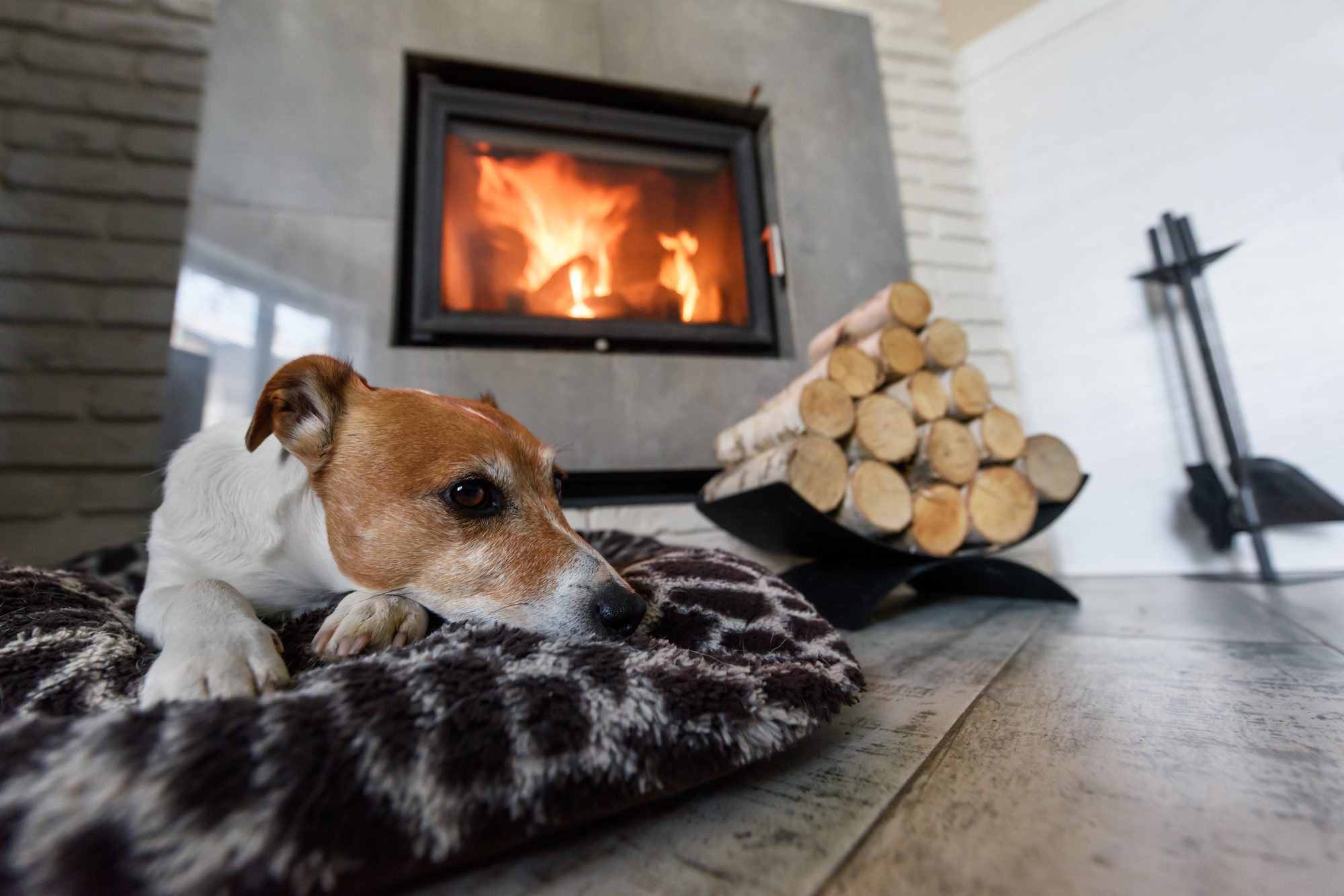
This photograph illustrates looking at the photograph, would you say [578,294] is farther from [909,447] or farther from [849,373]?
[909,447]

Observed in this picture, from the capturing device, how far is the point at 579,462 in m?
2.09

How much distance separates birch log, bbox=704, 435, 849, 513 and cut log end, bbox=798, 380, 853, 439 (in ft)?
0.12

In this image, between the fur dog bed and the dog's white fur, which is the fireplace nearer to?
the dog's white fur

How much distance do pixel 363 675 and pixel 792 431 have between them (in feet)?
4.29

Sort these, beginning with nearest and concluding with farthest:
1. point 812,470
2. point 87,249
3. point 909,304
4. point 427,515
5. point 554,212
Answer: point 427,515 < point 812,470 < point 909,304 < point 87,249 < point 554,212

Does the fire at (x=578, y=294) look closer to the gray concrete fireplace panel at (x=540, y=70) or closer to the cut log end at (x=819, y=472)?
the gray concrete fireplace panel at (x=540, y=70)

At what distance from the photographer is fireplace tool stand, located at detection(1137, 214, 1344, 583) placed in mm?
1999

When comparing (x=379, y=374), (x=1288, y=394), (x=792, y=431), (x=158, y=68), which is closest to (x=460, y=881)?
(x=792, y=431)

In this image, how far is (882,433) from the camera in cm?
160

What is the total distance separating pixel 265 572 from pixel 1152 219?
3453 mm

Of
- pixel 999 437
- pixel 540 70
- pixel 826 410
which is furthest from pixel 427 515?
pixel 540 70

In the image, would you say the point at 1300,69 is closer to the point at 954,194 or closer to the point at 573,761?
the point at 954,194

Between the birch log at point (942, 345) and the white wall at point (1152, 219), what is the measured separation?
1.31 m

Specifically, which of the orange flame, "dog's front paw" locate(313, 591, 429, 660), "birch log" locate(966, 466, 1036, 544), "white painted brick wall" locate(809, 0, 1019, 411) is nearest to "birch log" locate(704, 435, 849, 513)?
"birch log" locate(966, 466, 1036, 544)
